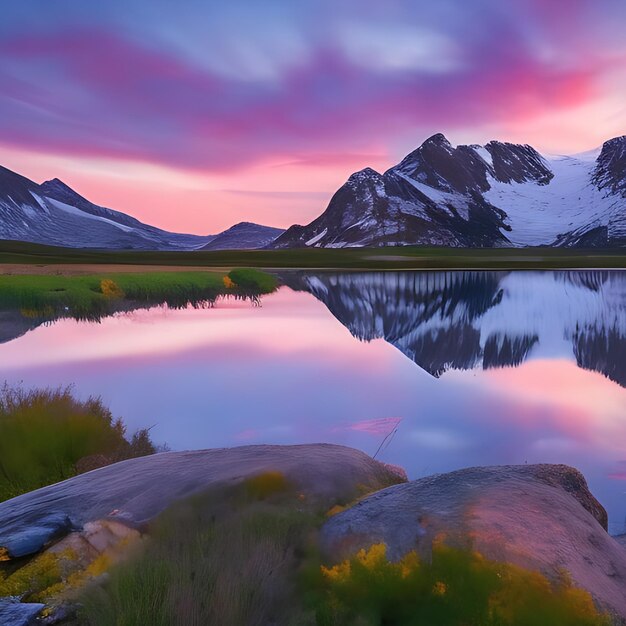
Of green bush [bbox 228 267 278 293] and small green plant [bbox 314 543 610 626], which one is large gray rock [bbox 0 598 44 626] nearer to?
small green plant [bbox 314 543 610 626]

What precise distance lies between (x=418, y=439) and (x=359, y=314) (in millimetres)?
26120

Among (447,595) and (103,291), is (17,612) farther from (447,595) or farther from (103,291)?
(103,291)

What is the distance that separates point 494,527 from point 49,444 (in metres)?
7.11

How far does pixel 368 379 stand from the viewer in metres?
19.5

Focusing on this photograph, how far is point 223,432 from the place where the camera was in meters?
13.2

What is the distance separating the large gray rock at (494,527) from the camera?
4.26 metres

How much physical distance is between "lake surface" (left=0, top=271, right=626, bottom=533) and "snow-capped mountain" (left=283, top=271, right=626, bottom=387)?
18 centimetres

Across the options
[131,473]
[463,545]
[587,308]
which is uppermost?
[463,545]

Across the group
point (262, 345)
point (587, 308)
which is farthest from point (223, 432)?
point (587, 308)

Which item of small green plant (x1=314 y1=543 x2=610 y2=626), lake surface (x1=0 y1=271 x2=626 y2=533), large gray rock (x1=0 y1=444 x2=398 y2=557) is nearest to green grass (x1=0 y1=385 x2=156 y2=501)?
large gray rock (x1=0 y1=444 x2=398 y2=557)

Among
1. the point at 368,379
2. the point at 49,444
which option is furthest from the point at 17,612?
the point at 368,379

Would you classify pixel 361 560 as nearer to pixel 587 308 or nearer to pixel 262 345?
pixel 262 345

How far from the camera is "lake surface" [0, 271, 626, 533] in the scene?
12406 mm

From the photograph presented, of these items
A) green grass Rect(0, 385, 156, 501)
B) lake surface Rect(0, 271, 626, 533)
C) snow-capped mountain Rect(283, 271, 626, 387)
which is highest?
green grass Rect(0, 385, 156, 501)
